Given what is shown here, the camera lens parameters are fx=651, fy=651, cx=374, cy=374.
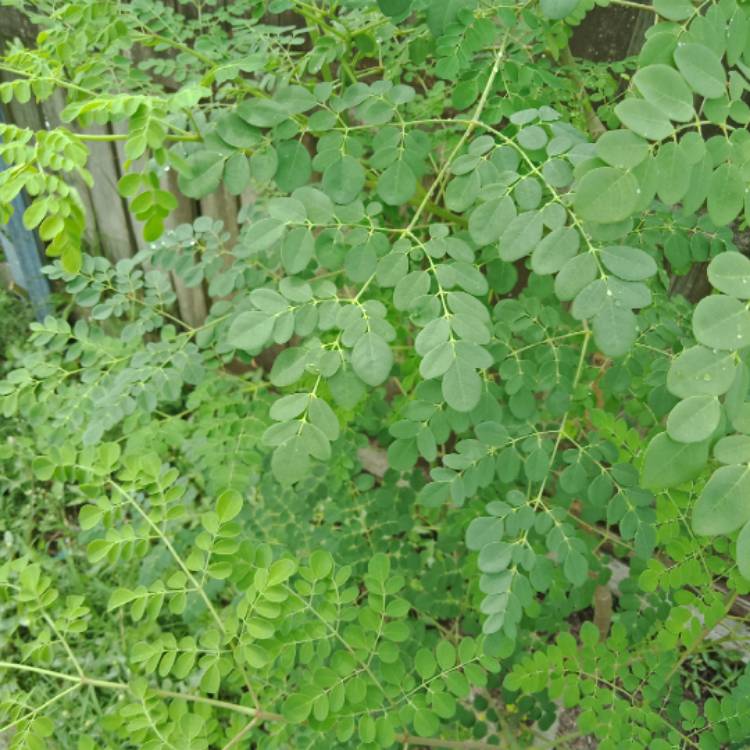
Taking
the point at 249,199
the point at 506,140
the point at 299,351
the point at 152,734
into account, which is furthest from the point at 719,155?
the point at 249,199

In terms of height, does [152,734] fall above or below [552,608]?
above

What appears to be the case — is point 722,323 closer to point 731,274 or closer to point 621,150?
point 731,274

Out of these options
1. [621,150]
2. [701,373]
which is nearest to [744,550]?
[701,373]

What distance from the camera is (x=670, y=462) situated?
24.0 inches

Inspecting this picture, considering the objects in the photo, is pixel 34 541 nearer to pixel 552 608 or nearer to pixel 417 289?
pixel 552 608

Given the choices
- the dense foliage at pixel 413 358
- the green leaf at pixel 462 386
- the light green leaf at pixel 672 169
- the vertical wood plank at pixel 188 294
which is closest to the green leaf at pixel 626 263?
the dense foliage at pixel 413 358

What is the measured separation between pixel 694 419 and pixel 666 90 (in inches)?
13.6

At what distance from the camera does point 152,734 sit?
0.97 metres

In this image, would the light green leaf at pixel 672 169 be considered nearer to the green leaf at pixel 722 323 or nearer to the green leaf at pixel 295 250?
the green leaf at pixel 722 323

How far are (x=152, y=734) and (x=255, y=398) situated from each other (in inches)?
32.3

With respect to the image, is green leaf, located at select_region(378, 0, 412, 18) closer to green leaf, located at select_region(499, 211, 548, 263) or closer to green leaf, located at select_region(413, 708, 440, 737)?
green leaf, located at select_region(499, 211, 548, 263)

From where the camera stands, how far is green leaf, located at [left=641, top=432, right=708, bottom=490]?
0.60 m

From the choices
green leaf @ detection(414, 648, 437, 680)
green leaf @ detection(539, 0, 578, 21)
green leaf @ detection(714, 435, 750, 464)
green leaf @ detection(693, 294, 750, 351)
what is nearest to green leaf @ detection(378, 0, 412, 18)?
green leaf @ detection(539, 0, 578, 21)

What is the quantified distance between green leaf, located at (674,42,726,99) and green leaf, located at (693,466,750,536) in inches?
15.7
